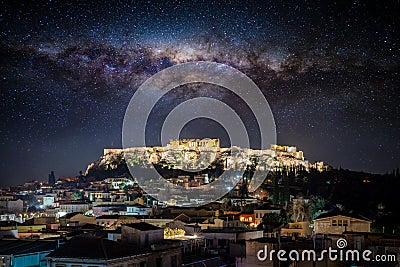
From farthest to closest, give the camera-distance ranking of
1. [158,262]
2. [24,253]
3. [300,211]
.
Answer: [300,211]
[24,253]
[158,262]

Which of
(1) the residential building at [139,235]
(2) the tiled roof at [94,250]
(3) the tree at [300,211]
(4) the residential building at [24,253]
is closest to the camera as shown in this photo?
(2) the tiled roof at [94,250]

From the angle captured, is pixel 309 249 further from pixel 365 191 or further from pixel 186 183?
pixel 186 183

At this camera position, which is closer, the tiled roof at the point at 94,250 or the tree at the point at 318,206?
the tiled roof at the point at 94,250

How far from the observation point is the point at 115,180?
9606 cm

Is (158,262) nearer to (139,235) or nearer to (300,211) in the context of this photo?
(139,235)

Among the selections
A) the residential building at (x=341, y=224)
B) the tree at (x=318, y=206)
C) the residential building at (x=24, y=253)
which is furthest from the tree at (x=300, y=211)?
the residential building at (x=24, y=253)

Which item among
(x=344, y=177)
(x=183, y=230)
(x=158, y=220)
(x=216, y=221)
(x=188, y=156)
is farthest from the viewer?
(x=188, y=156)

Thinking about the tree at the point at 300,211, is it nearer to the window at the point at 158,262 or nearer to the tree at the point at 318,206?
the tree at the point at 318,206

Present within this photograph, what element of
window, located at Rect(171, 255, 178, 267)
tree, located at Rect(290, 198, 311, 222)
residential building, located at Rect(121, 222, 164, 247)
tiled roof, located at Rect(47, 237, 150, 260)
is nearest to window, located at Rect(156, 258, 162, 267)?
tiled roof, located at Rect(47, 237, 150, 260)

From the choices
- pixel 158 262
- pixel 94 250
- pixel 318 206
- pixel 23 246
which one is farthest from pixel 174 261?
pixel 318 206

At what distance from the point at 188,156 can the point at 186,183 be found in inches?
1247

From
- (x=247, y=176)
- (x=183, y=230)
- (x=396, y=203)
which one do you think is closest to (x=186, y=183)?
(x=247, y=176)

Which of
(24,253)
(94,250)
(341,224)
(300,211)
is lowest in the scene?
(300,211)

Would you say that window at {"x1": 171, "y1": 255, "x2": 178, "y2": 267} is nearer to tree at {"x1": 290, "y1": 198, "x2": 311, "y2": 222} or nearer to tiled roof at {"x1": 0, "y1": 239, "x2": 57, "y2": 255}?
tiled roof at {"x1": 0, "y1": 239, "x2": 57, "y2": 255}
